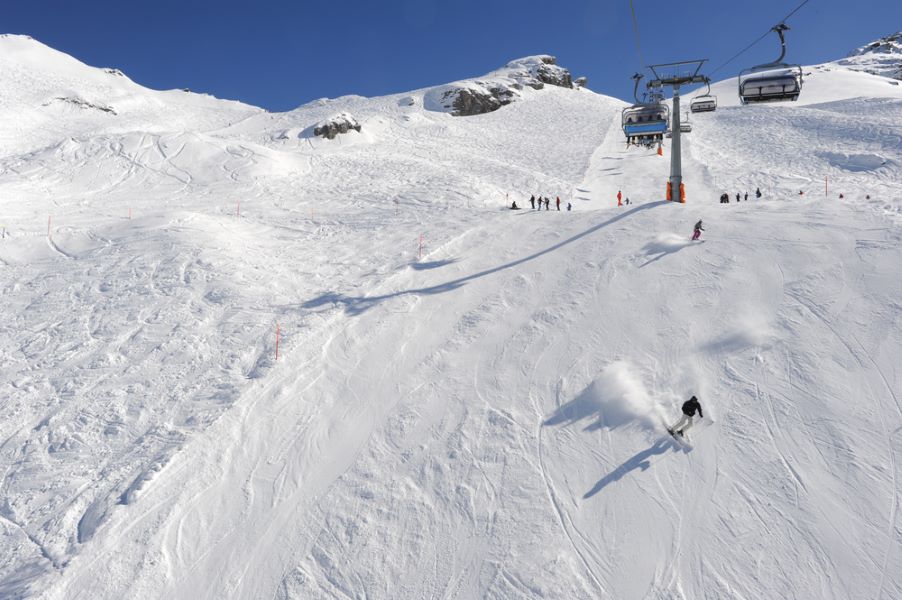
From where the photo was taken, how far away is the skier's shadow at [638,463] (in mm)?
7621

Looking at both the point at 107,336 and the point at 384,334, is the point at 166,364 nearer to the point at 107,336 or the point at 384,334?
the point at 107,336

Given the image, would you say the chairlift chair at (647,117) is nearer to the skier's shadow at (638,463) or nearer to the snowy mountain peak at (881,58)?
the skier's shadow at (638,463)

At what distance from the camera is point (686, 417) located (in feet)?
26.6

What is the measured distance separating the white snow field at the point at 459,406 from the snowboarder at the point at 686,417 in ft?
0.72

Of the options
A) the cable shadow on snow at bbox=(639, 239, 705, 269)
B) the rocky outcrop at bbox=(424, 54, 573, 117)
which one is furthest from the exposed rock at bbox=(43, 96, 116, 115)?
the cable shadow on snow at bbox=(639, 239, 705, 269)

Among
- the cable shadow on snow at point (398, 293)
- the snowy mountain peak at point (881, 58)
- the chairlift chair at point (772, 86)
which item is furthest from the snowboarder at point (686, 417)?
the snowy mountain peak at point (881, 58)

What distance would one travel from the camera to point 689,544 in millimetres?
6598

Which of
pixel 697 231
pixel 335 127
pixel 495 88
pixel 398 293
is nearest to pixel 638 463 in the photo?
pixel 398 293

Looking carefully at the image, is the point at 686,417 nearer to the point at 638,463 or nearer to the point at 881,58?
the point at 638,463

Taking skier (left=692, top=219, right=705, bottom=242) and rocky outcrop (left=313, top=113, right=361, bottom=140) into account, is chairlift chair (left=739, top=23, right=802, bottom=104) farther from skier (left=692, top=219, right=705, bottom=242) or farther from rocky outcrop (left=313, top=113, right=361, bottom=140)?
rocky outcrop (left=313, top=113, right=361, bottom=140)

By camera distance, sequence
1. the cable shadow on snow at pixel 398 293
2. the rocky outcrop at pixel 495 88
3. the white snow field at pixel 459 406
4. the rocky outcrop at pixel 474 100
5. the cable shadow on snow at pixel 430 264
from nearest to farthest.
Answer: the white snow field at pixel 459 406, the cable shadow on snow at pixel 398 293, the cable shadow on snow at pixel 430 264, the rocky outcrop at pixel 474 100, the rocky outcrop at pixel 495 88

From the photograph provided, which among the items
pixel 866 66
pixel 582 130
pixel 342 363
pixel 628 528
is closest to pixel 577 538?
pixel 628 528

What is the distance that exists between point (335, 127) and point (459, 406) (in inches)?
1845

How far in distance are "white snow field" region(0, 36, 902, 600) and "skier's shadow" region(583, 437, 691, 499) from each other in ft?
0.22
